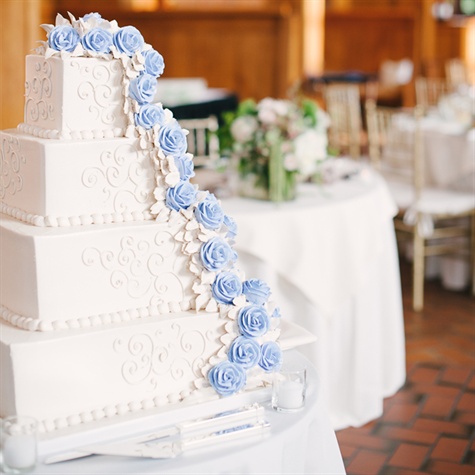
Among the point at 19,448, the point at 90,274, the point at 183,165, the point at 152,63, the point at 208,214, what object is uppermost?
the point at 152,63

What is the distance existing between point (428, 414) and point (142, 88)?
2532 mm

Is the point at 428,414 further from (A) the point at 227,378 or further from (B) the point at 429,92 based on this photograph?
(B) the point at 429,92

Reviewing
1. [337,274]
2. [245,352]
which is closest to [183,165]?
[245,352]

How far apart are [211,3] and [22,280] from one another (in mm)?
8411

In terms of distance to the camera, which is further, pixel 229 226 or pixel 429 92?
pixel 429 92

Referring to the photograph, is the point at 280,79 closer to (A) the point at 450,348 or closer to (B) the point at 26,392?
(A) the point at 450,348

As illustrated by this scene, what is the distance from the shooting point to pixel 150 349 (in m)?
1.94

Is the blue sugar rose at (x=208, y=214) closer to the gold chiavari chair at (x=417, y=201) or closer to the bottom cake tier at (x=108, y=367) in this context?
the bottom cake tier at (x=108, y=367)

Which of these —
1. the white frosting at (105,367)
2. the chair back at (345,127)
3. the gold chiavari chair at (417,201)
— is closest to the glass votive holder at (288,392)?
the white frosting at (105,367)

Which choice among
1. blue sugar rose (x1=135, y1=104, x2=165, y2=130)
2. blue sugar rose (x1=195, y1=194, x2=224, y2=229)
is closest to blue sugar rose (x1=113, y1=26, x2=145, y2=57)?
blue sugar rose (x1=135, y1=104, x2=165, y2=130)

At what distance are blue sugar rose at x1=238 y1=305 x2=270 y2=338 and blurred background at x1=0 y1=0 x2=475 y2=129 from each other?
3.27m

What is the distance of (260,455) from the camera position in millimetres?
1791

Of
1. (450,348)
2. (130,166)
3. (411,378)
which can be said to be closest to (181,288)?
(130,166)

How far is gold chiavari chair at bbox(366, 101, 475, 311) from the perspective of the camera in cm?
546
